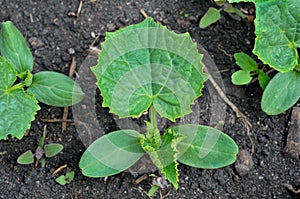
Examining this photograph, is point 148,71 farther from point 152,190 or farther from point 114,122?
point 152,190

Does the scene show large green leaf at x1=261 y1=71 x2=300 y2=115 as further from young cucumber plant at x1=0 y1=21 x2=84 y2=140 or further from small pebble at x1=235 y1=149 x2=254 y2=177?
young cucumber plant at x1=0 y1=21 x2=84 y2=140

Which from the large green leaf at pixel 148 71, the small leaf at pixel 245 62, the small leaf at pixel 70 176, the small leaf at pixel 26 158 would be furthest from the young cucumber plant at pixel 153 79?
the small leaf at pixel 245 62

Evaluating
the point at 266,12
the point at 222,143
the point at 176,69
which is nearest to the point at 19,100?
the point at 176,69

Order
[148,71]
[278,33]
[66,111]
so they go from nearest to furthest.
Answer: [148,71]
[278,33]
[66,111]

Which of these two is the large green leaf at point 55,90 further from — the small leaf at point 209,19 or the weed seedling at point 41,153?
the small leaf at point 209,19

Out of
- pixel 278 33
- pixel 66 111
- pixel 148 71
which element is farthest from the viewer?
pixel 66 111

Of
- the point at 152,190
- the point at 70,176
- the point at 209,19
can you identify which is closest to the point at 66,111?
the point at 70,176

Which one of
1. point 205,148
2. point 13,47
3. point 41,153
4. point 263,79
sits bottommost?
point 41,153
